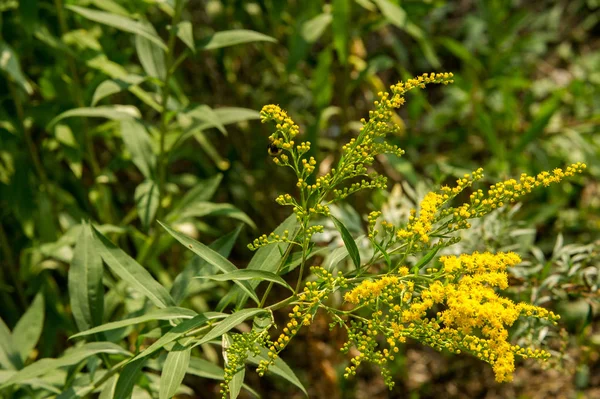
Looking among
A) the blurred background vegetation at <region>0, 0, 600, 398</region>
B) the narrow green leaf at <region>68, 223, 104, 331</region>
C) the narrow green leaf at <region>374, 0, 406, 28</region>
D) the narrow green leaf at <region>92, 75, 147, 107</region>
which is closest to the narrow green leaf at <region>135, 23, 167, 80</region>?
the blurred background vegetation at <region>0, 0, 600, 398</region>

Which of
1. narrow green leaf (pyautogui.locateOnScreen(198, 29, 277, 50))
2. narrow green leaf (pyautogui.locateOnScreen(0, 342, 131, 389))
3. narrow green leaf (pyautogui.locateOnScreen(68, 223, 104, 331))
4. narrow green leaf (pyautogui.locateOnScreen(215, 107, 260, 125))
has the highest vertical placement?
narrow green leaf (pyautogui.locateOnScreen(198, 29, 277, 50))

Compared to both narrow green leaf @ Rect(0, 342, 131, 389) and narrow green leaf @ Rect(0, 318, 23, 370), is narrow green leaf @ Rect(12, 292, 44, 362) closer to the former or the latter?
narrow green leaf @ Rect(0, 318, 23, 370)

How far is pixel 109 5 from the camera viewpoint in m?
2.42

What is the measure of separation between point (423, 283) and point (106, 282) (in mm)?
1395

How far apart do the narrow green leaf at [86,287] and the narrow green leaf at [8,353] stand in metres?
0.32

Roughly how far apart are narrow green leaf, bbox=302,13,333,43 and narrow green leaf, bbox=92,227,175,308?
1382 millimetres

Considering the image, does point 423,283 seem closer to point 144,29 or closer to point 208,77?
point 144,29

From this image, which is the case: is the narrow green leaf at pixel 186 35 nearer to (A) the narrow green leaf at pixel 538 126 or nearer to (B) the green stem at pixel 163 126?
(B) the green stem at pixel 163 126

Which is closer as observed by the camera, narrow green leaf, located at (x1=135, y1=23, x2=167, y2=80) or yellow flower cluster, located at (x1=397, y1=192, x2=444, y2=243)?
yellow flower cluster, located at (x1=397, y1=192, x2=444, y2=243)

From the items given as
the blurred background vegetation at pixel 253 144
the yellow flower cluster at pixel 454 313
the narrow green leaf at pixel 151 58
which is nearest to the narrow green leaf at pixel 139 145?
the blurred background vegetation at pixel 253 144

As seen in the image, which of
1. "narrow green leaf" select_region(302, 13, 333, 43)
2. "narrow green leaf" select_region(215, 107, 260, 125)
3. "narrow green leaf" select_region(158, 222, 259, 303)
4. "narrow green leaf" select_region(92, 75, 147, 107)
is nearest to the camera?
"narrow green leaf" select_region(158, 222, 259, 303)

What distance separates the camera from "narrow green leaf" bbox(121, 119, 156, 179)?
2.30 metres

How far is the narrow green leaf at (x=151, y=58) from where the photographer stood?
7.49ft

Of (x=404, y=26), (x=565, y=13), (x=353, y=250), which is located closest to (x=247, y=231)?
(x=404, y=26)
